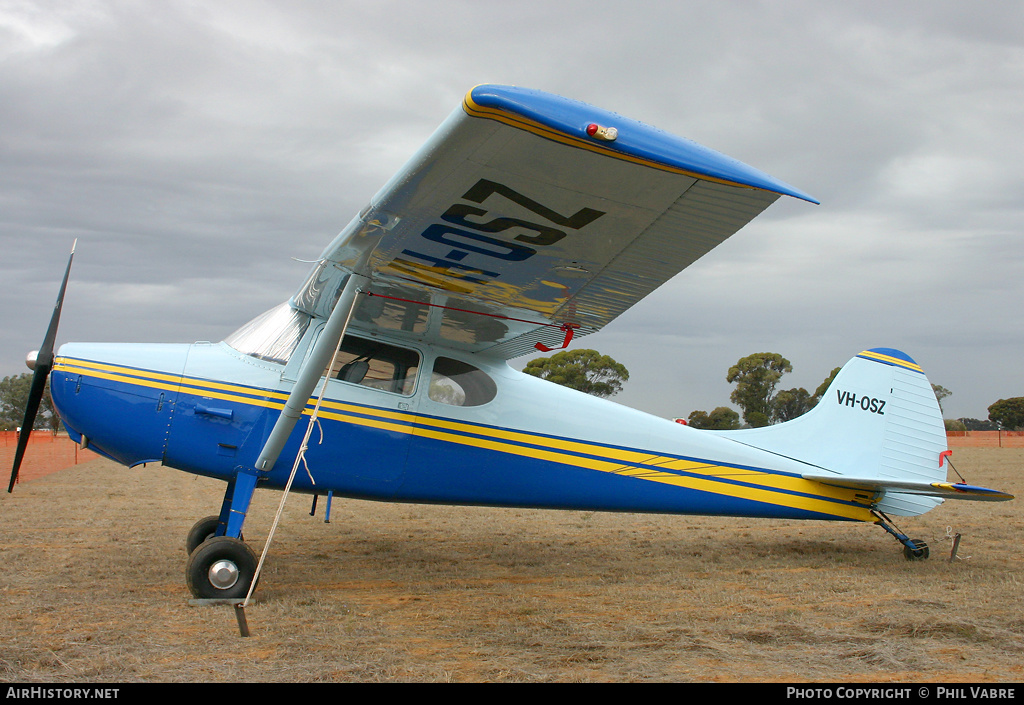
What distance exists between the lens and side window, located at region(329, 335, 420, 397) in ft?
19.4

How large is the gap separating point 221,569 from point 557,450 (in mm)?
2962

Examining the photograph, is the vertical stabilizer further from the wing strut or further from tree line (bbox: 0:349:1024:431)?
tree line (bbox: 0:349:1024:431)

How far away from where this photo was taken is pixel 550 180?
3207mm

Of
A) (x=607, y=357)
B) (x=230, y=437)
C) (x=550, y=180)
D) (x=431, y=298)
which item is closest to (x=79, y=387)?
(x=230, y=437)

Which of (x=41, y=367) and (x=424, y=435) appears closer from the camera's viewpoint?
(x=41, y=367)

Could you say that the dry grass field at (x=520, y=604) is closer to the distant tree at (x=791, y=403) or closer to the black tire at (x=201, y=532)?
the black tire at (x=201, y=532)

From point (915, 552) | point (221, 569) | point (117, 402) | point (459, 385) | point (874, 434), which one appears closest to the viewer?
point (221, 569)

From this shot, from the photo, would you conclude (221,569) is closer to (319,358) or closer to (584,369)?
(319,358)

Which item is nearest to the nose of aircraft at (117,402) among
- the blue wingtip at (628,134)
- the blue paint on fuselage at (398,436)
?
the blue paint on fuselage at (398,436)

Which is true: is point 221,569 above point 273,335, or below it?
below

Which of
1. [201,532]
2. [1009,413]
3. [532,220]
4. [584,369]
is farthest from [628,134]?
[1009,413]

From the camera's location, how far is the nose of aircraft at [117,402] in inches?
213

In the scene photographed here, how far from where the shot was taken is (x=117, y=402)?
543 centimetres
